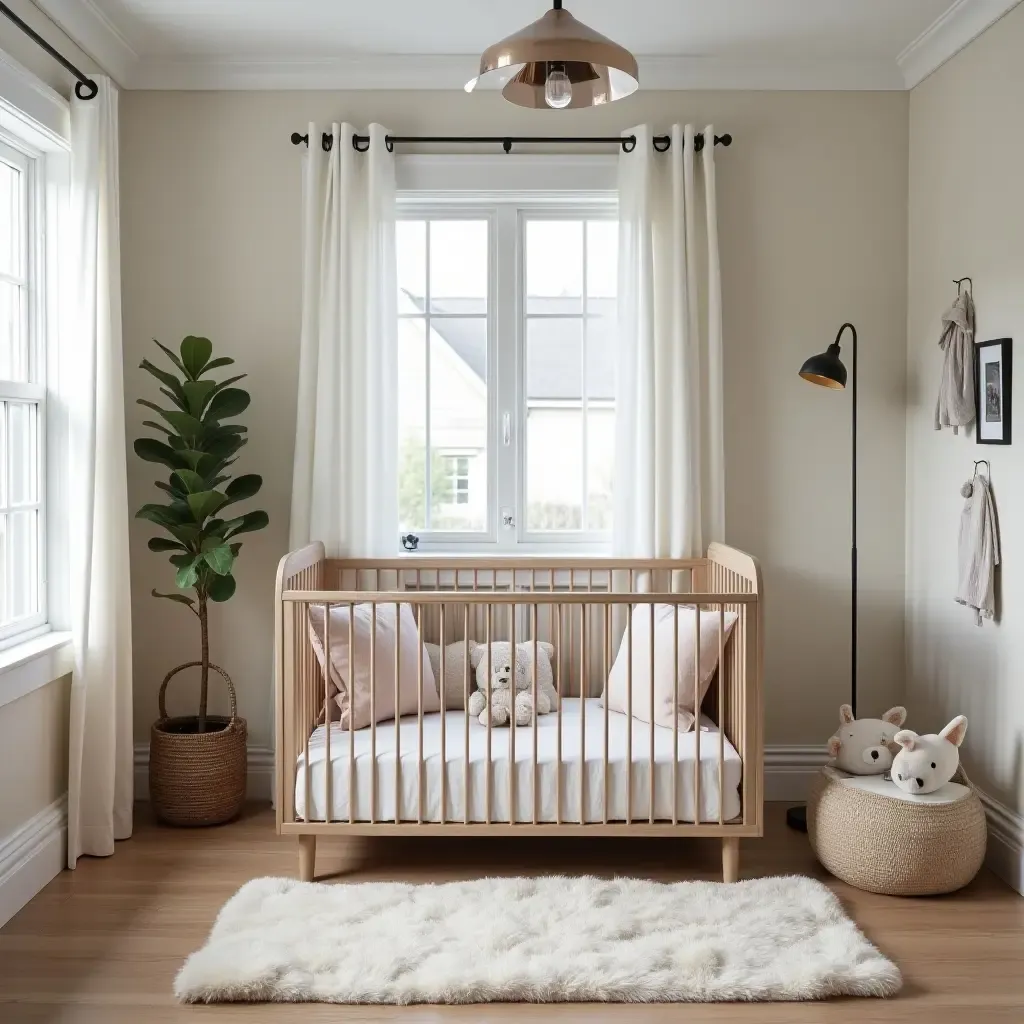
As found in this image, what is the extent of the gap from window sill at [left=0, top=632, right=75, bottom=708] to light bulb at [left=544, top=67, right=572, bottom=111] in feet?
6.17

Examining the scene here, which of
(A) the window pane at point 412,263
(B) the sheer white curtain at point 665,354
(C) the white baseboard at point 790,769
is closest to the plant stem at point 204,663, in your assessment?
(A) the window pane at point 412,263

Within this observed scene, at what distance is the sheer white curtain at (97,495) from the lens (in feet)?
9.86

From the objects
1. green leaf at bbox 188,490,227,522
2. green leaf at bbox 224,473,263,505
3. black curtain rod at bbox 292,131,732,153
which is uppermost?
black curtain rod at bbox 292,131,732,153

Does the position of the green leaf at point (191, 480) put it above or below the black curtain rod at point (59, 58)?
below

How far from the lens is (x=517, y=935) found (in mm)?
2465

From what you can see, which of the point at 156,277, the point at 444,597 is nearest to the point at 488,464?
the point at 444,597

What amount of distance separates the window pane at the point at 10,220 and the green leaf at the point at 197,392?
0.57m

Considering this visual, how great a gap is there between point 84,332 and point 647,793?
206cm

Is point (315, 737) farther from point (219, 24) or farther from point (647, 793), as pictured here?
point (219, 24)

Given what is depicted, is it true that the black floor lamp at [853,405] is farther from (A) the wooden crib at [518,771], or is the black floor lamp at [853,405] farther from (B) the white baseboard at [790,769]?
(A) the wooden crib at [518,771]

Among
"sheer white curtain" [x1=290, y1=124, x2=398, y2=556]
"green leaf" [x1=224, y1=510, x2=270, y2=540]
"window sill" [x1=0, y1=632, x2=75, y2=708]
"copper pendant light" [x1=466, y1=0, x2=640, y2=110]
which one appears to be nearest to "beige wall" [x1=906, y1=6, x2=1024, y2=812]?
"copper pendant light" [x1=466, y1=0, x2=640, y2=110]

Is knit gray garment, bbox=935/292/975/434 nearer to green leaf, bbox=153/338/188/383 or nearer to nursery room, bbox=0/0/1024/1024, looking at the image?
nursery room, bbox=0/0/1024/1024

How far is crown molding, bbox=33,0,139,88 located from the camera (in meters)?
2.93

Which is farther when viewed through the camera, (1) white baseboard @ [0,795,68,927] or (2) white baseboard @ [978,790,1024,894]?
(2) white baseboard @ [978,790,1024,894]
